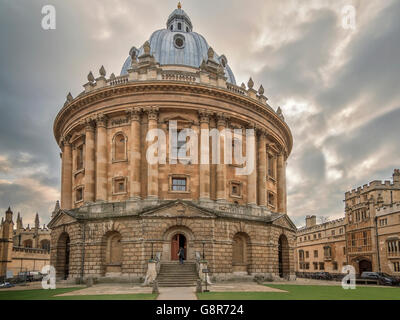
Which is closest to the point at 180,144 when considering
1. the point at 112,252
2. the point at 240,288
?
the point at 112,252

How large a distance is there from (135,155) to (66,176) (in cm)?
1173

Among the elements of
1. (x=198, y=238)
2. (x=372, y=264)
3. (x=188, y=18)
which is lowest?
(x=372, y=264)

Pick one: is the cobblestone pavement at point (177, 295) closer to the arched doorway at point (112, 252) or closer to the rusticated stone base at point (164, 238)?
the rusticated stone base at point (164, 238)

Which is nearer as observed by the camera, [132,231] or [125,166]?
[132,231]

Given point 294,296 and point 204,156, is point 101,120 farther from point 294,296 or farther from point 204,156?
point 294,296

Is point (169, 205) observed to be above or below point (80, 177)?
below

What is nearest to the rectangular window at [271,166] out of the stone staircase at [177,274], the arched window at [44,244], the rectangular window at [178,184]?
the rectangular window at [178,184]

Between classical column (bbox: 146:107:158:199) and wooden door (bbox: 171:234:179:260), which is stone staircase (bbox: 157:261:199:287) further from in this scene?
classical column (bbox: 146:107:158:199)

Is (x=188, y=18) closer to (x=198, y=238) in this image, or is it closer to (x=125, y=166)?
(x=125, y=166)
